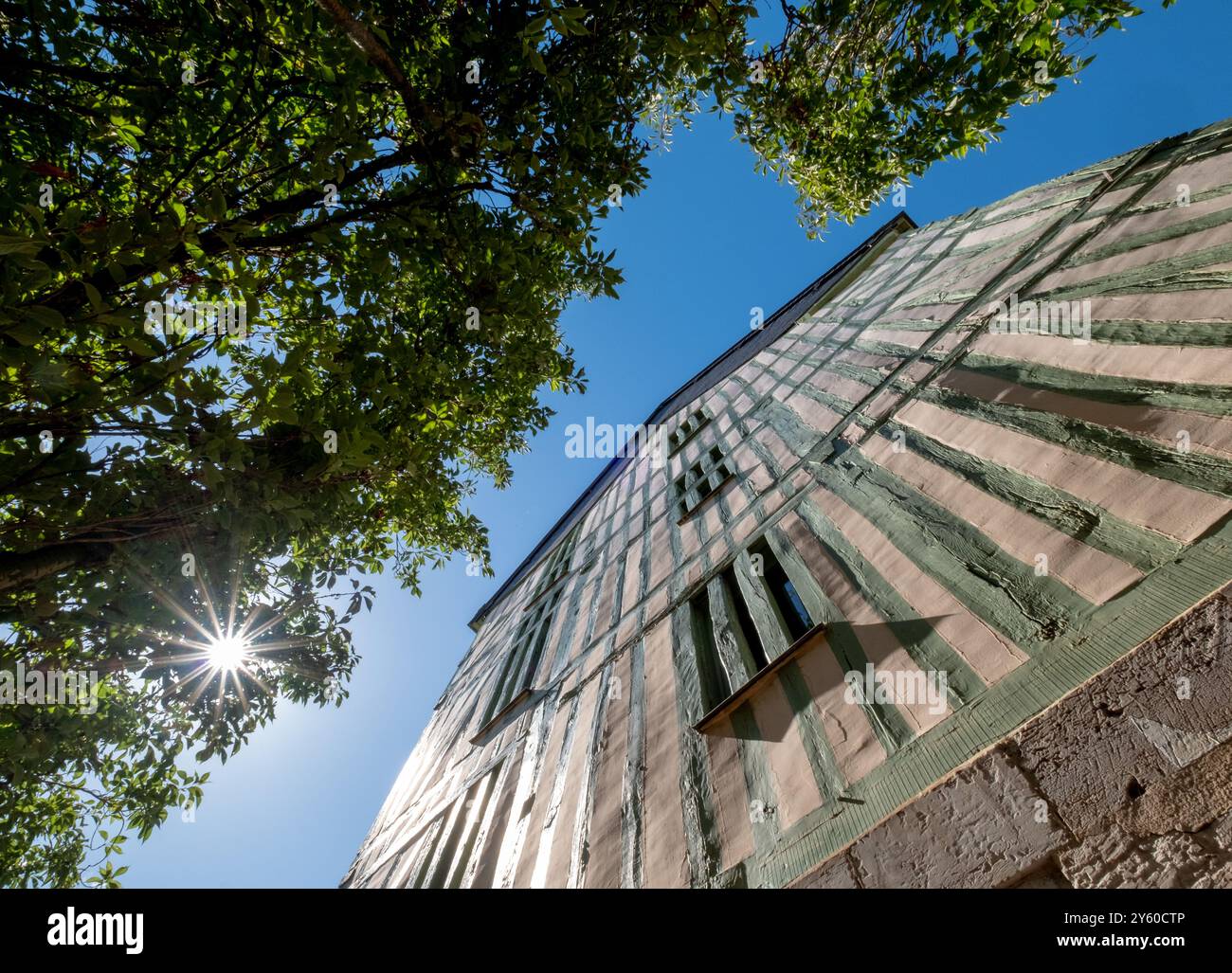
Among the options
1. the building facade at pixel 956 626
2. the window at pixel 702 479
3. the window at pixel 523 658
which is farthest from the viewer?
the window at pixel 523 658

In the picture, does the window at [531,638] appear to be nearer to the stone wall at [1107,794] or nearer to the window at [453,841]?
the window at [453,841]

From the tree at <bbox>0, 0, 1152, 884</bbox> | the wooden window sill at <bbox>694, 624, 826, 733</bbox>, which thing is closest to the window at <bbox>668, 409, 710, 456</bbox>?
the tree at <bbox>0, 0, 1152, 884</bbox>

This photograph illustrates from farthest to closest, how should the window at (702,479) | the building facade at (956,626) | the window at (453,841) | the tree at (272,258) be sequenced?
the window at (702,479) → the window at (453,841) → the tree at (272,258) → the building facade at (956,626)

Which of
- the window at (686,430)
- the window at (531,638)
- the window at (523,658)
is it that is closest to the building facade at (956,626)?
the window at (523,658)

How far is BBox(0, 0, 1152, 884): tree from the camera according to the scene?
10.2 feet

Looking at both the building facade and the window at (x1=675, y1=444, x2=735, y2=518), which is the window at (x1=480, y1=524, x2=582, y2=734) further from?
the window at (x1=675, y1=444, x2=735, y2=518)

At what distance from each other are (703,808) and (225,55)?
631cm

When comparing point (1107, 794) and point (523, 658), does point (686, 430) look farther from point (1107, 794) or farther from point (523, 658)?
point (1107, 794)

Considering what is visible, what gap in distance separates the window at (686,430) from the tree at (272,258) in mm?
5400

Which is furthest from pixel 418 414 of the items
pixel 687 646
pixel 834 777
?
pixel 834 777

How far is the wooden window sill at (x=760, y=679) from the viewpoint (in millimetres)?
3197

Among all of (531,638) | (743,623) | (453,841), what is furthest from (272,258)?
(531,638)

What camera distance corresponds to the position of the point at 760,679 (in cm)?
330

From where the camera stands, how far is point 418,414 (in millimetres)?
5000
